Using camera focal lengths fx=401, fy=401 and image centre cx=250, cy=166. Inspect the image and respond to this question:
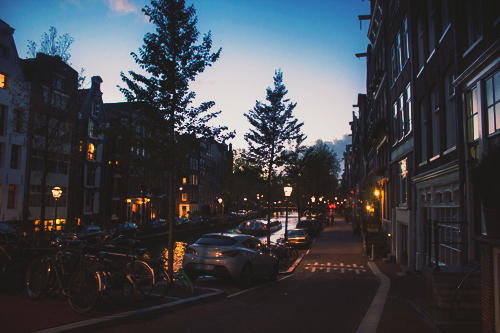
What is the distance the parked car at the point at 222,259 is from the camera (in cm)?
1151

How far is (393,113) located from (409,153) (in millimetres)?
5290

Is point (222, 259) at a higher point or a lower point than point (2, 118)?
lower

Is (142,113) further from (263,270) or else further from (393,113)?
(393,113)

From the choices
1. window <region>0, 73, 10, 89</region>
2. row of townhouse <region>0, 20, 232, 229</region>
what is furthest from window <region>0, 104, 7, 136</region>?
window <region>0, 73, 10, 89</region>

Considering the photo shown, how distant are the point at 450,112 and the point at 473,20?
2.94 meters

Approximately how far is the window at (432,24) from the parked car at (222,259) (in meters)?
9.61

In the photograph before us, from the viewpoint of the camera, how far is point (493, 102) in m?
9.06

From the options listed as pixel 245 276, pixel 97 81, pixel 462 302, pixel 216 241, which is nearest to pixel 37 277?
pixel 216 241

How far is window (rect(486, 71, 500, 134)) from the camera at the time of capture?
28.9 feet

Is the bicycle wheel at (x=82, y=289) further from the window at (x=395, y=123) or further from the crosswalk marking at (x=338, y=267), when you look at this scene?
the window at (x=395, y=123)

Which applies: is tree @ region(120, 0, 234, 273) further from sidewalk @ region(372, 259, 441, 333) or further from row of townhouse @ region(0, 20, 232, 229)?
sidewalk @ region(372, 259, 441, 333)

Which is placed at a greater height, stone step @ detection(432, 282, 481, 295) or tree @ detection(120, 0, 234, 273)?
tree @ detection(120, 0, 234, 273)

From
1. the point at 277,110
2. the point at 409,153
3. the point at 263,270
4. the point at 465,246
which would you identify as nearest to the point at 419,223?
the point at 409,153

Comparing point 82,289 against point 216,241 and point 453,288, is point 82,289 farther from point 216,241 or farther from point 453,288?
point 453,288
